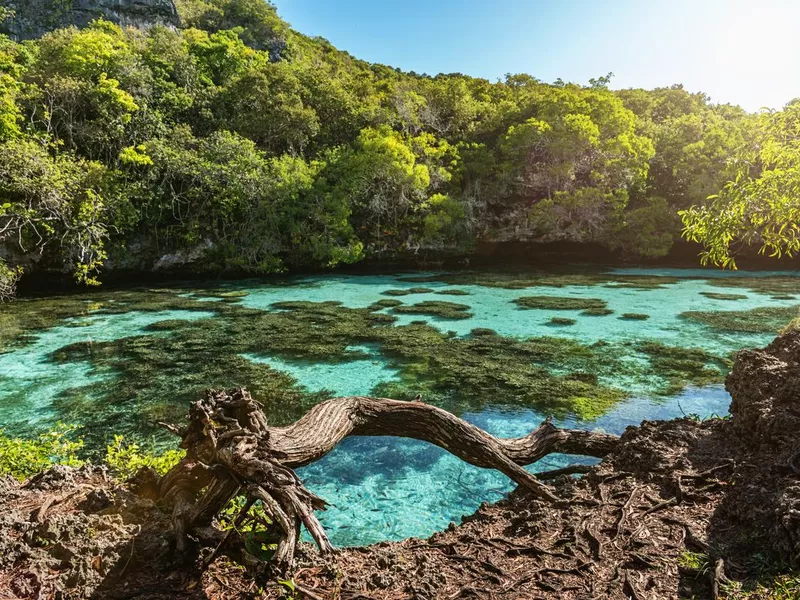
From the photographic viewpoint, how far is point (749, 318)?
1459 centimetres

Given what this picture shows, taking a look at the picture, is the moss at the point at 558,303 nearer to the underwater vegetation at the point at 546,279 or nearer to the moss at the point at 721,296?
the underwater vegetation at the point at 546,279

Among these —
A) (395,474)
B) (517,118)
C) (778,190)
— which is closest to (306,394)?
(395,474)

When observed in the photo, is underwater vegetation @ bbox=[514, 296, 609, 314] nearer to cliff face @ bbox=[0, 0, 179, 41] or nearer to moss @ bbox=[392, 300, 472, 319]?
moss @ bbox=[392, 300, 472, 319]

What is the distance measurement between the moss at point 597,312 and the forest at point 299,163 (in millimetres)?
9102

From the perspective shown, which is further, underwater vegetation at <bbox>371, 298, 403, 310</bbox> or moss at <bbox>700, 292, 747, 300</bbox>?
moss at <bbox>700, 292, 747, 300</bbox>

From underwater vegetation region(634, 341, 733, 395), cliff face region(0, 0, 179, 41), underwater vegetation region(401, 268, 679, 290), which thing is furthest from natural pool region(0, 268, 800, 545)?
cliff face region(0, 0, 179, 41)

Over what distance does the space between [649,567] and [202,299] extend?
1877cm

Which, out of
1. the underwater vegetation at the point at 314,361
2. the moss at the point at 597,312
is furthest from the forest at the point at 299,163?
the moss at the point at 597,312

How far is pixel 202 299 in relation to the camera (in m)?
18.9

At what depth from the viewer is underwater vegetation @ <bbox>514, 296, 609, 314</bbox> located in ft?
Answer: 56.0

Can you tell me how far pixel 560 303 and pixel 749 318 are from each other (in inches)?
233

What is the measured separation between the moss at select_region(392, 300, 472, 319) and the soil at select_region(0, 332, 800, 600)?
11852 mm

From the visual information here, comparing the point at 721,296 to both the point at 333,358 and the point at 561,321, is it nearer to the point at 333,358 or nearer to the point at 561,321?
the point at 561,321

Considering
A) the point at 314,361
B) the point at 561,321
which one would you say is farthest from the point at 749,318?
the point at 314,361
